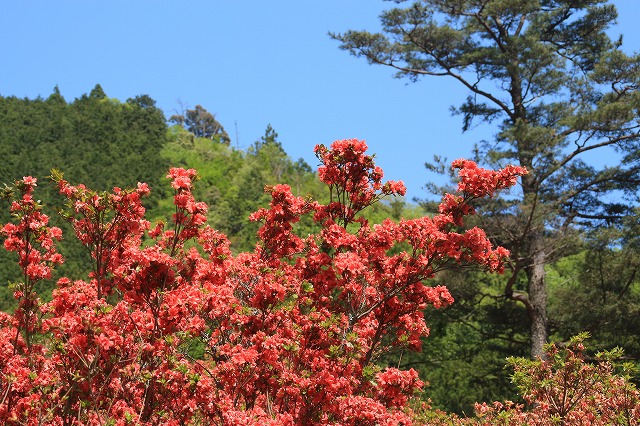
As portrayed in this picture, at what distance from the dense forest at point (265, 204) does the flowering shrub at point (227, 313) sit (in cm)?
58

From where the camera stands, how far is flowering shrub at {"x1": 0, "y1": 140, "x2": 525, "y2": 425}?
4.52m

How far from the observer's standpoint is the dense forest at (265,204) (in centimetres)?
1553

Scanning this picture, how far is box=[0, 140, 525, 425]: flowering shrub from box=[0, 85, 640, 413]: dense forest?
1.90 feet

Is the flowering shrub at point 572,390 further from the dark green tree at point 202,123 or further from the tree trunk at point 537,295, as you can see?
the dark green tree at point 202,123

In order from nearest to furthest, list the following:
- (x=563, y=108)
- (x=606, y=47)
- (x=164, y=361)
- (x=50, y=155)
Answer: (x=164, y=361) → (x=563, y=108) → (x=606, y=47) → (x=50, y=155)

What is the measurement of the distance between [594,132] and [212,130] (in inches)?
2214

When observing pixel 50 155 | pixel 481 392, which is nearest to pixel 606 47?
pixel 481 392

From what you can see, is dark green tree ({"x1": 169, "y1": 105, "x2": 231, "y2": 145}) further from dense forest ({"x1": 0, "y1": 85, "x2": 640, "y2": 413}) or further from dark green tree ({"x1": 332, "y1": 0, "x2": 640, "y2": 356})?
dark green tree ({"x1": 332, "y1": 0, "x2": 640, "y2": 356})

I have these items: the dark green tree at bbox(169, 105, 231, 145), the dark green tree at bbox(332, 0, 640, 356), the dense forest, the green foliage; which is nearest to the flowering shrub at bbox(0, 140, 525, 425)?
the dense forest

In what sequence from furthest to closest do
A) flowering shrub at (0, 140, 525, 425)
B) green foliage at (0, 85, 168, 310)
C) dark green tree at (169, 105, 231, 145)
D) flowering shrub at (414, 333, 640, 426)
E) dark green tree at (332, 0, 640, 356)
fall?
1. dark green tree at (169, 105, 231, 145)
2. green foliage at (0, 85, 168, 310)
3. dark green tree at (332, 0, 640, 356)
4. flowering shrub at (414, 333, 640, 426)
5. flowering shrub at (0, 140, 525, 425)

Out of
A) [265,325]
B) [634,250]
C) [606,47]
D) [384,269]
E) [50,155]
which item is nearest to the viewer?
[265,325]

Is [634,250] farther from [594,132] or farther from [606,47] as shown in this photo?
[606,47]

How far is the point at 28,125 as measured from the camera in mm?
50438

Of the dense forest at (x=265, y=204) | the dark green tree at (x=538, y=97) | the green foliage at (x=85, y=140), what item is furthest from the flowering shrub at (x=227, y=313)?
the green foliage at (x=85, y=140)
